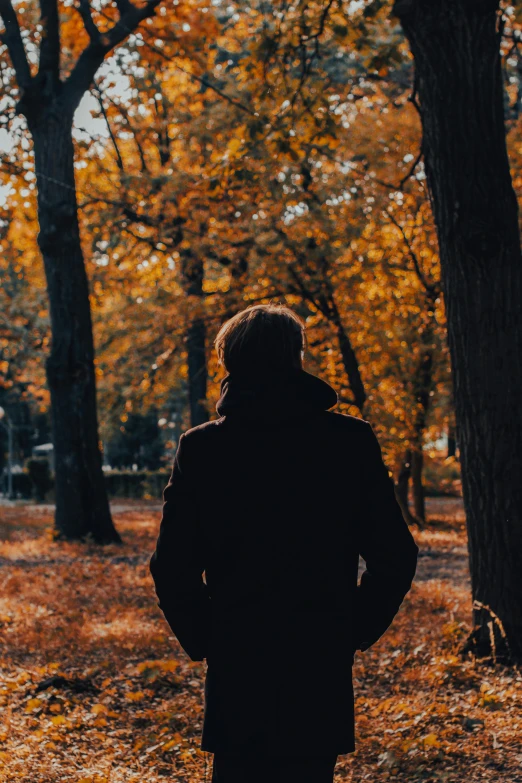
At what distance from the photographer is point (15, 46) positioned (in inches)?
501

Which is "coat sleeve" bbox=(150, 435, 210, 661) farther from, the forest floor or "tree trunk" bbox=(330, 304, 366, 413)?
"tree trunk" bbox=(330, 304, 366, 413)

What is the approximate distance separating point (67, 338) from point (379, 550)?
419 inches

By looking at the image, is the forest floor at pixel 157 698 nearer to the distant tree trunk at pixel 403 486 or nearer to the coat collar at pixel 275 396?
the coat collar at pixel 275 396

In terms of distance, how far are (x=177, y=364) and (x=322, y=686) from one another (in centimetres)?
1614

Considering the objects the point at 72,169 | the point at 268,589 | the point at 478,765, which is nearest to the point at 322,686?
the point at 268,589

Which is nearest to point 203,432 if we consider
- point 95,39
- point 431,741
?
point 431,741

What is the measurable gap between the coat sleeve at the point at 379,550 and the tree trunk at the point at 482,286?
11.2 ft

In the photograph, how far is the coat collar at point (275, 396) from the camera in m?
2.44

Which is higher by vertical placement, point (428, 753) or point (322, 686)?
point (322, 686)

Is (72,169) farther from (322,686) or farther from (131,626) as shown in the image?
(322,686)

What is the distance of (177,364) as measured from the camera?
18.4 metres

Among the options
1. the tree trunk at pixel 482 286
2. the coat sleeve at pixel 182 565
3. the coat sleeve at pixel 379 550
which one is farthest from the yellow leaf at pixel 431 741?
the coat sleeve at pixel 182 565

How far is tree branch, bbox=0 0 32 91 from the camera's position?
12648 mm

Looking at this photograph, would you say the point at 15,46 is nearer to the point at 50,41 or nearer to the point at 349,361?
the point at 50,41
